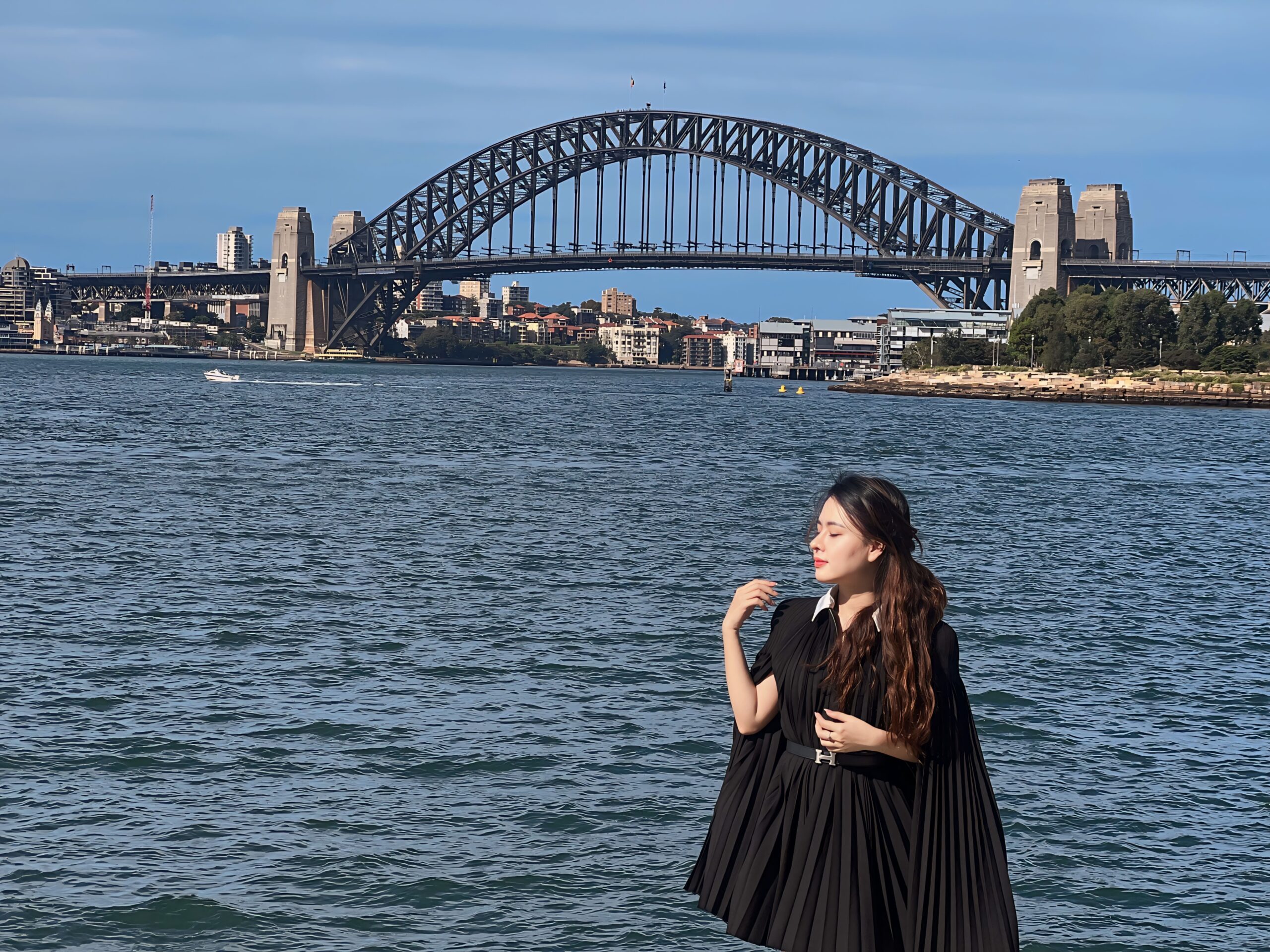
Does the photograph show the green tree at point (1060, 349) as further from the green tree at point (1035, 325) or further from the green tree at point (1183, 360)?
the green tree at point (1183, 360)

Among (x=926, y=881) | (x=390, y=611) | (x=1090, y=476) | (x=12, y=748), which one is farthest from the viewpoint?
(x=1090, y=476)

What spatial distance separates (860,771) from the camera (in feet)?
13.2

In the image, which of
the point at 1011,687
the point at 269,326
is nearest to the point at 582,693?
the point at 1011,687

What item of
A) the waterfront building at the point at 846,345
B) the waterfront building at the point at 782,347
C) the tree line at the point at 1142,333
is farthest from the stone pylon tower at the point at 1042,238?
the waterfront building at the point at 782,347

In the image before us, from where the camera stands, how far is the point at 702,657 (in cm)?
1359

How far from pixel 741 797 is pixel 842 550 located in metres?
0.72

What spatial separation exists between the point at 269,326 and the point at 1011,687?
15810 cm

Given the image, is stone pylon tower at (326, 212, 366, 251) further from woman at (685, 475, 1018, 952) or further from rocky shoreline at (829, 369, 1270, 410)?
woman at (685, 475, 1018, 952)

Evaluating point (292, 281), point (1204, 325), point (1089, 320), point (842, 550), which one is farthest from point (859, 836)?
point (292, 281)

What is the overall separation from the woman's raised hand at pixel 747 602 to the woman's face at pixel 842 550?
14 centimetres

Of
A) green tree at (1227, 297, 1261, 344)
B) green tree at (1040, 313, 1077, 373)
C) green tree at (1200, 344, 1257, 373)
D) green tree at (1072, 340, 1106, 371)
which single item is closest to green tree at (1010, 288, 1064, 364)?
green tree at (1040, 313, 1077, 373)

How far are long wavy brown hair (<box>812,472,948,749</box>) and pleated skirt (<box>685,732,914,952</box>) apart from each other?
214 mm

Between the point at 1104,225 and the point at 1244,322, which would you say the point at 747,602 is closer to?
the point at 1244,322

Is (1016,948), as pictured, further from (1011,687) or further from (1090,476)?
(1090,476)
